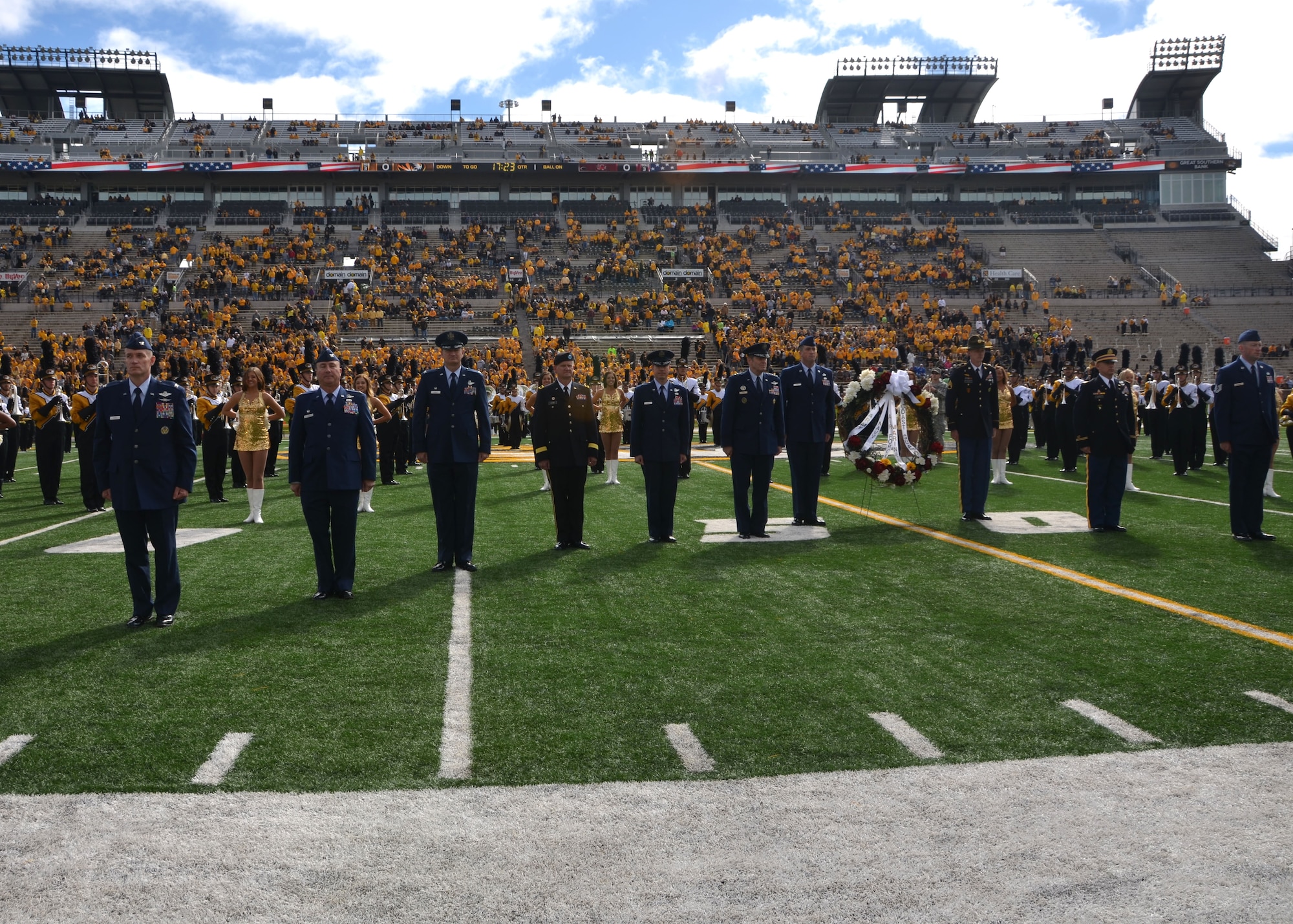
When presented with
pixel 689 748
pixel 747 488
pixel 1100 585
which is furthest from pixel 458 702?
pixel 747 488

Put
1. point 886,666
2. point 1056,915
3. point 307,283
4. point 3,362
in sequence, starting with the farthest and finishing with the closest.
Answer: point 307,283, point 3,362, point 886,666, point 1056,915

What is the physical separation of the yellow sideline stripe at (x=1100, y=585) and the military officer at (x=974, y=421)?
2.63ft

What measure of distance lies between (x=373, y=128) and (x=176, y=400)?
6466cm

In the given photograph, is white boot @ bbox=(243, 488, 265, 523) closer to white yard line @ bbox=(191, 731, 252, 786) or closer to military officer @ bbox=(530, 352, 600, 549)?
military officer @ bbox=(530, 352, 600, 549)

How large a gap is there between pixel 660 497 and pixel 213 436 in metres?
7.24

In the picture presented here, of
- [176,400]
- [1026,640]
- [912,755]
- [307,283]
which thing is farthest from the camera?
[307,283]

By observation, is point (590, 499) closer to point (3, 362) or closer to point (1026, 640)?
point (1026, 640)

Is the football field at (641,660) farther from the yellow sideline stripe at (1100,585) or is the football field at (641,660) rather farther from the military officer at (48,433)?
the military officer at (48,433)

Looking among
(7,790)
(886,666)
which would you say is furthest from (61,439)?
(886,666)

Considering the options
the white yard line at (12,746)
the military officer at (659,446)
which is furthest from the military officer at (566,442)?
the white yard line at (12,746)

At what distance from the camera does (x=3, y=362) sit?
1955 cm

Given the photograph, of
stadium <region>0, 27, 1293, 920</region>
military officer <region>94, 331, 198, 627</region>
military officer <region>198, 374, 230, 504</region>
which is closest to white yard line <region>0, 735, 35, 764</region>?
stadium <region>0, 27, 1293, 920</region>

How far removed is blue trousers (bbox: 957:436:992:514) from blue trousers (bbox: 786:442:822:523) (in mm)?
1552

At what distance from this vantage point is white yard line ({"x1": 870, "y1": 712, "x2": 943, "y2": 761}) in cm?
397
